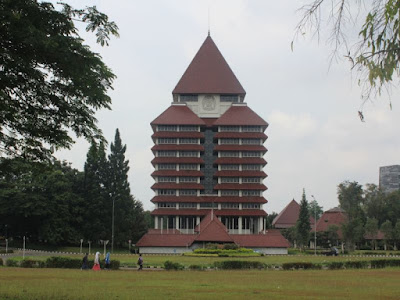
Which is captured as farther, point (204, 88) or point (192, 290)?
point (204, 88)

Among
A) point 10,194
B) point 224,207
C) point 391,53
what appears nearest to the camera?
point 391,53

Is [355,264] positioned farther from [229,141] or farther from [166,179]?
[229,141]

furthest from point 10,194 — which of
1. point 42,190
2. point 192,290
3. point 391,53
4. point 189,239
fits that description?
point 391,53

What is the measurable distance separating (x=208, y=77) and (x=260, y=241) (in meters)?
35.7

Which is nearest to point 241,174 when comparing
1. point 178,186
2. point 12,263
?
point 178,186

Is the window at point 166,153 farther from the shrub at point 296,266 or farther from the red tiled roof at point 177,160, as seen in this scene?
the shrub at point 296,266

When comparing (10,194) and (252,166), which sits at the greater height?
(252,166)

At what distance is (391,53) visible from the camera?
9.29m

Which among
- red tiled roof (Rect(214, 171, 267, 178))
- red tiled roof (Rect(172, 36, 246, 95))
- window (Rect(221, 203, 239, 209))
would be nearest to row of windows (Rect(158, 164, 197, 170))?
red tiled roof (Rect(214, 171, 267, 178))

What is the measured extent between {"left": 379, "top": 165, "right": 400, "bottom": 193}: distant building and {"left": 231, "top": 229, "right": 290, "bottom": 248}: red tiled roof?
104608 millimetres

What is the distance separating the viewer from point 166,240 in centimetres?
8494

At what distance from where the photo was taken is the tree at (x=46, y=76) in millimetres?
13625

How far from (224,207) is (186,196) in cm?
670

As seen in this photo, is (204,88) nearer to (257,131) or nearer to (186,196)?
(257,131)
